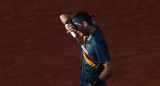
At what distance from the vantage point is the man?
342 centimetres

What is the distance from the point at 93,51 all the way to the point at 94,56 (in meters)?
0.08

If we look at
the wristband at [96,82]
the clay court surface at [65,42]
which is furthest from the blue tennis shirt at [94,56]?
the clay court surface at [65,42]

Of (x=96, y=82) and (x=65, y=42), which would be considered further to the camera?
(x=65, y=42)

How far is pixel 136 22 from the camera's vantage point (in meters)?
9.70

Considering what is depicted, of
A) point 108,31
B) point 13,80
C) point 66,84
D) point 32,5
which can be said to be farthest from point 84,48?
point 32,5

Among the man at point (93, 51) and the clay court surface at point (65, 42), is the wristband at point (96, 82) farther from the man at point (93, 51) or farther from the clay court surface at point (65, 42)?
the clay court surface at point (65, 42)

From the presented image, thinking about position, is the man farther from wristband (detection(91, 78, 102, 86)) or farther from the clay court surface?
the clay court surface

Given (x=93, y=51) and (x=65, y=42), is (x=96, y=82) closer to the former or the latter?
(x=93, y=51)

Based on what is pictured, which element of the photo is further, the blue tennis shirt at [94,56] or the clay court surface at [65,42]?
the clay court surface at [65,42]

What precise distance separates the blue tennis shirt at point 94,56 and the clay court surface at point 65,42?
234cm

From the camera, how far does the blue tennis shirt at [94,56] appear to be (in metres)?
3.42

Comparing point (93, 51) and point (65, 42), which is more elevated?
point (93, 51)

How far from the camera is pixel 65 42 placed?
8.31 metres

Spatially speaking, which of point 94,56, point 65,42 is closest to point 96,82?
point 94,56
